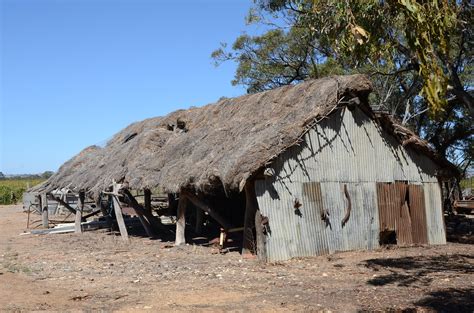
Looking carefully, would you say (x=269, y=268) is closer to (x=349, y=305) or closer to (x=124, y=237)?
(x=349, y=305)

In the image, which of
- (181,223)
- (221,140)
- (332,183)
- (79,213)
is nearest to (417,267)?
(332,183)

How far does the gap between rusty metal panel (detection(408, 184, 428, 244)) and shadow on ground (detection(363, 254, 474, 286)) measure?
2.17 meters

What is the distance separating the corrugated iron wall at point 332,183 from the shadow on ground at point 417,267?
1.62 metres

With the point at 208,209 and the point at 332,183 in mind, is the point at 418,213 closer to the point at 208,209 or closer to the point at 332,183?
the point at 332,183

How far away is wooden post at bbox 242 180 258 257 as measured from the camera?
532 inches

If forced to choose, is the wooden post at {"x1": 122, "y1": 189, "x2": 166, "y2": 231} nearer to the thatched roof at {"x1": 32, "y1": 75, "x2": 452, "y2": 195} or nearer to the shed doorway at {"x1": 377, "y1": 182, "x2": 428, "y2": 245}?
the thatched roof at {"x1": 32, "y1": 75, "x2": 452, "y2": 195}

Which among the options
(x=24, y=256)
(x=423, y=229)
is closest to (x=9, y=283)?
(x=24, y=256)

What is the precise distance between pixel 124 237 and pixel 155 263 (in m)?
5.50

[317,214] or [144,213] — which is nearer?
[317,214]

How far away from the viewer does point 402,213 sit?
1598 centimetres

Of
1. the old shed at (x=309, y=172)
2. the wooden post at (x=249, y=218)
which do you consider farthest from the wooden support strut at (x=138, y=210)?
the wooden post at (x=249, y=218)

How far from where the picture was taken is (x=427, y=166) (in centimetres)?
1670

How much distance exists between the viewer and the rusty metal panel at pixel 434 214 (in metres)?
16.6

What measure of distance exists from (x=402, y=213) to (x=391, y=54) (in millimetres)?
6713
